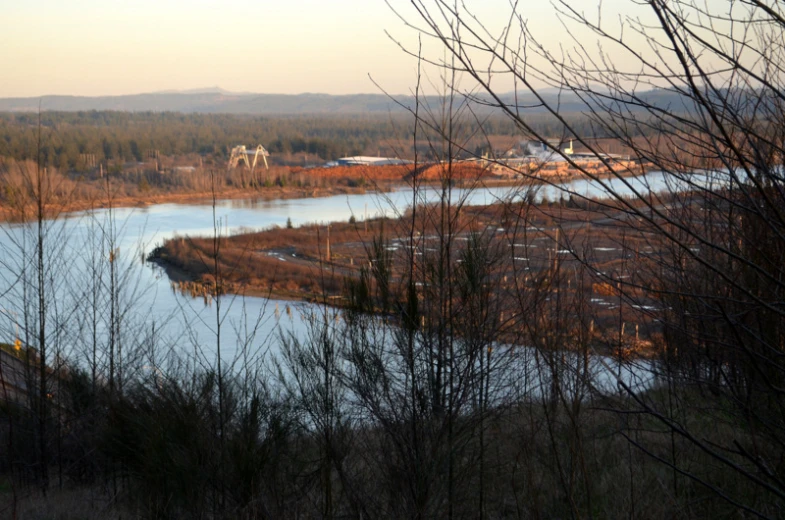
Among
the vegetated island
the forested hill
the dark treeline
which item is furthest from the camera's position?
the forested hill

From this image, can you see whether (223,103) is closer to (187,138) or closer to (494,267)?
(187,138)

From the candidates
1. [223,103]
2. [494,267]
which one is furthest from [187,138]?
[223,103]

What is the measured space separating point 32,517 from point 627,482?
3.28 metres

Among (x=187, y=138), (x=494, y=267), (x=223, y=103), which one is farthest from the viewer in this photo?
(x=223, y=103)

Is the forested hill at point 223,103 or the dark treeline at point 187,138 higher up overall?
the forested hill at point 223,103

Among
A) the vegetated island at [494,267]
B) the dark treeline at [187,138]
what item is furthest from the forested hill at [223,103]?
the vegetated island at [494,267]

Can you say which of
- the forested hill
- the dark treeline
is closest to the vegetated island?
the dark treeline

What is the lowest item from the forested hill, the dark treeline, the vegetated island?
the vegetated island

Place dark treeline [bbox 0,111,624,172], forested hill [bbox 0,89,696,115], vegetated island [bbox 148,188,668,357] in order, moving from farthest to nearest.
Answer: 1. forested hill [bbox 0,89,696,115]
2. dark treeline [bbox 0,111,624,172]
3. vegetated island [bbox 148,188,668,357]

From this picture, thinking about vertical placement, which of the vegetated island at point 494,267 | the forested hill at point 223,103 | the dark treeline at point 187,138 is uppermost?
the forested hill at point 223,103

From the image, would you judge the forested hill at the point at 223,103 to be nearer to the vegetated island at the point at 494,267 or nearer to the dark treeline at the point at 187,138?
the dark treeline at the point at 187,138

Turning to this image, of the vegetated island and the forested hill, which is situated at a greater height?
the forested hill

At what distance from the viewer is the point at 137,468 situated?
4543mm

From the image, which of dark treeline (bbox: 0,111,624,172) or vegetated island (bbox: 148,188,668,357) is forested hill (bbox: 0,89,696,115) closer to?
dark treeline (bbox: 0,111,624,172)
